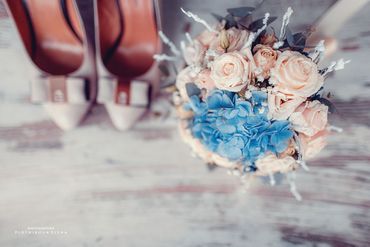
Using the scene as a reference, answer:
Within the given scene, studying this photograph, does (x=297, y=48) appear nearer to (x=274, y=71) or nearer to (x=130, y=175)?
(x=274, y=71)

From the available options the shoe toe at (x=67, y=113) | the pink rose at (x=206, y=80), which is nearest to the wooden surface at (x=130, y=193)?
the shoe toe at (x=67, y=113)

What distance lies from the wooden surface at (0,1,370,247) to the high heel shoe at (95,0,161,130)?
6 cm

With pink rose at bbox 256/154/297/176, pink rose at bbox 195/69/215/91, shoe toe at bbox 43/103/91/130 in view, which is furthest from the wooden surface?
pink rose at bbox 195/69/215/91

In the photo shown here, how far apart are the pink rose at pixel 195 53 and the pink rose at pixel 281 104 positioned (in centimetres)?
15

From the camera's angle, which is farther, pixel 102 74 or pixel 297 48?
pixel 102 74

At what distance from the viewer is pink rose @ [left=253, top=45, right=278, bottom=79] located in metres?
0.65

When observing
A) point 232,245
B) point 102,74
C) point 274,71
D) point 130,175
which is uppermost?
point 274,71

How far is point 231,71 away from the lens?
628 mm

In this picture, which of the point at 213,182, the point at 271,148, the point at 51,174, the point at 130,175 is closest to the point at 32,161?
the point at 51,174

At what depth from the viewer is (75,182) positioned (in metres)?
1.03

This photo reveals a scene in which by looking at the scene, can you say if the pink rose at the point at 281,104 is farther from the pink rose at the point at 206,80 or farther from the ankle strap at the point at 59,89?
the ankle strap at the point at 59,89

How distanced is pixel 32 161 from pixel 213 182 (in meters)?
0.42

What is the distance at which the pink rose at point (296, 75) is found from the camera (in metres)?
0.62

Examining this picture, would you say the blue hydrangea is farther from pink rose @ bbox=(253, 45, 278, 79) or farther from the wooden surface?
the wooden surface
